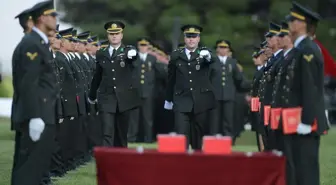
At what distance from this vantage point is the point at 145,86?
834 inches

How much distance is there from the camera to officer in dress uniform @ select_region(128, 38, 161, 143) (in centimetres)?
2092

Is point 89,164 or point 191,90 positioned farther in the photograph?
point 89,164

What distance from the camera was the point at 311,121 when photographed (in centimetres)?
896

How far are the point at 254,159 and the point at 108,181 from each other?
4.28 ft

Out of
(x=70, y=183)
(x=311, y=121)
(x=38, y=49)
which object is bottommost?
(x=70, y=183)

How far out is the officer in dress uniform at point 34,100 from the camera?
9.10 m

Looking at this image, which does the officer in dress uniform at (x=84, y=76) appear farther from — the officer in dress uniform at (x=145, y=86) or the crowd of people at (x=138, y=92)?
the officer in dress uniform at (x=145, y=86)

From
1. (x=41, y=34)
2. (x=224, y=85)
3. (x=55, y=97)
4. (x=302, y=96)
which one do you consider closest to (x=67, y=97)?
(x=55, y=97)

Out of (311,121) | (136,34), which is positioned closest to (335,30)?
(136,34)

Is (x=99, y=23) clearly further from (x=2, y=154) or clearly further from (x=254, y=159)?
(x=254, y=159)

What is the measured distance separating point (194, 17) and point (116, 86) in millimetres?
18953

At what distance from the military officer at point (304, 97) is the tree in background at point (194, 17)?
841 inches

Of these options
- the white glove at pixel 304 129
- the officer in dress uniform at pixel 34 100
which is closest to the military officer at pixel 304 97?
the white glove at pixel 304 129

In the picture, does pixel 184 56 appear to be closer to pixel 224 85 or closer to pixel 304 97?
pixel 304 97
